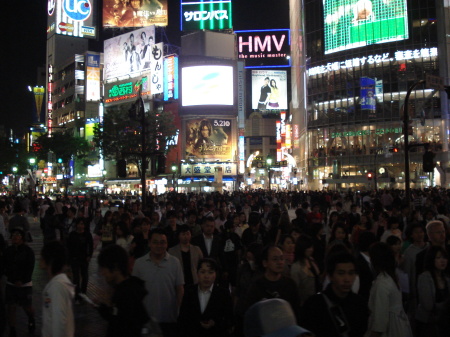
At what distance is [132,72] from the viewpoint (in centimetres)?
7456

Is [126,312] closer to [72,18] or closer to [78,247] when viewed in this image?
[78,247]

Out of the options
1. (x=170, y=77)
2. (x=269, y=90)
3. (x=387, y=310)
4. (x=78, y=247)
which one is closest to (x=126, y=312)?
(x=387, y=310)

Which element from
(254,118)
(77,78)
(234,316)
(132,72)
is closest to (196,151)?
(132,72)

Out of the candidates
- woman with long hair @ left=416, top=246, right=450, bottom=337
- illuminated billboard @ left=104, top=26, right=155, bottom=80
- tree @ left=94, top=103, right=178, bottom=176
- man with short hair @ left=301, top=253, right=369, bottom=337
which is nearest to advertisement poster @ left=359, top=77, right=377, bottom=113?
tree @ left=94, top=103, right=178, bottom=176

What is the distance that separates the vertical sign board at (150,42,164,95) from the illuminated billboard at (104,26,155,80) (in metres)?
0.93

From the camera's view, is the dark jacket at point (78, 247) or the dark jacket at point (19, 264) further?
the dark jacket at point (78, 247)

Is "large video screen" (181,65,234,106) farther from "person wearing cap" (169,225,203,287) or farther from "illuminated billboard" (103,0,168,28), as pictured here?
"person wearing cap" (169,225,203,287)

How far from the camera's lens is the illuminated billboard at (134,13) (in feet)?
254

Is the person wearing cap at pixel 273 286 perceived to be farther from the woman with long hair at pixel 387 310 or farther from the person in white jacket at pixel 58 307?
the person in white jacket at pixel 58 307

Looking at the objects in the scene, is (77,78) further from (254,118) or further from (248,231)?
(248,231)

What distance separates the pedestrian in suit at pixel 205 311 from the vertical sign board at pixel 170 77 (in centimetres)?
6472

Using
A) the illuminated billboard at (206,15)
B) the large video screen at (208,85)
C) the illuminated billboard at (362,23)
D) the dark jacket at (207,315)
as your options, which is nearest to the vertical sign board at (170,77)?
the large video screen at (208,85)

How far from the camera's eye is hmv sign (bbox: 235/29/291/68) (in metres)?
120

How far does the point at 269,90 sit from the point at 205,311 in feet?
363
